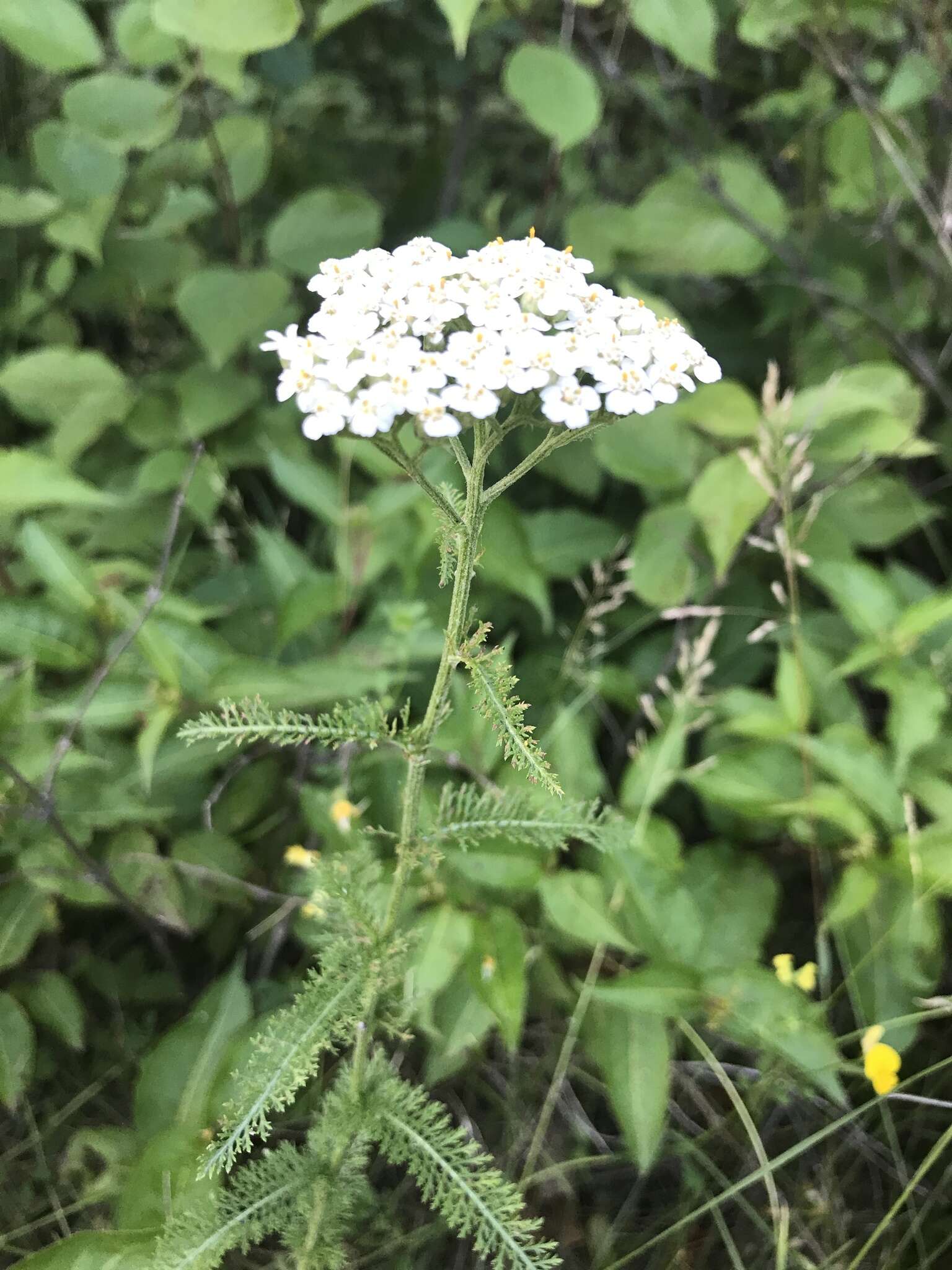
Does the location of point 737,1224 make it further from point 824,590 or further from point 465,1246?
point 824,590

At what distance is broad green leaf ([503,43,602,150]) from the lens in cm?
188

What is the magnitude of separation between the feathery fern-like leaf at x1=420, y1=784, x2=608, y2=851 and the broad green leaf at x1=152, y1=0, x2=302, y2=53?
1.52 m

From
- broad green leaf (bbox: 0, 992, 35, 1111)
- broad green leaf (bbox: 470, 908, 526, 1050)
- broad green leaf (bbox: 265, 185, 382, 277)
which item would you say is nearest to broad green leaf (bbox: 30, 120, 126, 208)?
broad green leaf (bbox: 265, 185, 382, 277)

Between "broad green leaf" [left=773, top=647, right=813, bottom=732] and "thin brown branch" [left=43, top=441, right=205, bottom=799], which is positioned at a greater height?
"broad green leaf" [left=773, top=647, right=813, bottom=732]

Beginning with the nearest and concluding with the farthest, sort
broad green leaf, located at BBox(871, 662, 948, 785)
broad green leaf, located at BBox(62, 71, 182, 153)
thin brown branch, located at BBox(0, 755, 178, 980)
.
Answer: thin brown branch, located at BBox(0, 755, 178, 980), broad green leaf, located at BBox(871, 662, 948, 785), broad green leaf, located at BBox(62, 71, 182, 153)

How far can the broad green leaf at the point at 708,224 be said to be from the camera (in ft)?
7.45

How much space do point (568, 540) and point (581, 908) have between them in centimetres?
98

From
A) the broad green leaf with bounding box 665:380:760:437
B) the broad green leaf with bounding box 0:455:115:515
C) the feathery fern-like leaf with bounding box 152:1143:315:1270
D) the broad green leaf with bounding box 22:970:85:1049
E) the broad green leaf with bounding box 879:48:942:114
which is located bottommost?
the broad green leaf with bounding box 22:970:85:1049

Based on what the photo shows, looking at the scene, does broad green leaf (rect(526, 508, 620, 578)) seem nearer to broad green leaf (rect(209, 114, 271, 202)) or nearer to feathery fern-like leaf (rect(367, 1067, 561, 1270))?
broad green leaf (rect(209, 114, 271, 202))

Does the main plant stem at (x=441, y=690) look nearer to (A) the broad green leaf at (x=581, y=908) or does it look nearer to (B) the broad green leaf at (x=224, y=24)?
(A) the broad green leaf at (x=581, y=908)

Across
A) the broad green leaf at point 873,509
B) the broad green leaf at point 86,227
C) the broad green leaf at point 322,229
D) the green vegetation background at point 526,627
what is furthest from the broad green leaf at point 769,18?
the broad green leaf at point 86,227

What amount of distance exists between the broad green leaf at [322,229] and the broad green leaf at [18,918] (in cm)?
155

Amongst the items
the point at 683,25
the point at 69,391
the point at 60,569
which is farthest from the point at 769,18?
the point at 60,569

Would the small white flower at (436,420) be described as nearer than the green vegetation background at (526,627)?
Yes
